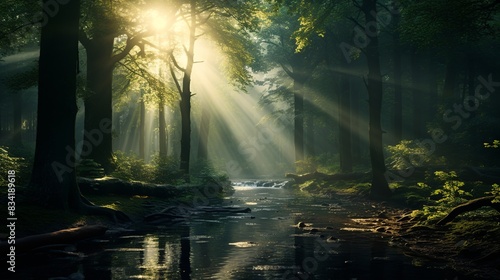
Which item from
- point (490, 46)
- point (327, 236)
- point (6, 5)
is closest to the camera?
point (327, 236)

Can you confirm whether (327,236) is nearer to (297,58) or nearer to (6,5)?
(6,5)

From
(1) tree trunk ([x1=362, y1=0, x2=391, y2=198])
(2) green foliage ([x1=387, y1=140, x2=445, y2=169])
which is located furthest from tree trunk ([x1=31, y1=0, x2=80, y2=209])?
(2) green foliage ([x1=387, y1=140, x2=445, y2=169])

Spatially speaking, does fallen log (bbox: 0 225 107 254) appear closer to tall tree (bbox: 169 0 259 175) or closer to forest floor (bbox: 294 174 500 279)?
forest floor (bbox: 294 174 500 279)

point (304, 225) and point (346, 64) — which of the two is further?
point (346, 64)

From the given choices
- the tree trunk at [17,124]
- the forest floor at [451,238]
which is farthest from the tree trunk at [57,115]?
the tree trunk at [17,124]

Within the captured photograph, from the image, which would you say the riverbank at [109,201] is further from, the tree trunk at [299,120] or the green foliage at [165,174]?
the tree trunk at [299,120]

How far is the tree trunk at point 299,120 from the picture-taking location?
153 ft

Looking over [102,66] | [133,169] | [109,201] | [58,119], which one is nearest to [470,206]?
[58,119]

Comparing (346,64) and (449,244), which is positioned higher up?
(346,64)

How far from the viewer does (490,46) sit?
115ft

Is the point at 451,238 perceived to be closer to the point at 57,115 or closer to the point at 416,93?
the point at 57,115

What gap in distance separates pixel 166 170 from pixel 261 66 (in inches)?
1073

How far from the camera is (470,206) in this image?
469 inches

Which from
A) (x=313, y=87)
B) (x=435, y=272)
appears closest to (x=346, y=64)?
(x=313, y=87)
